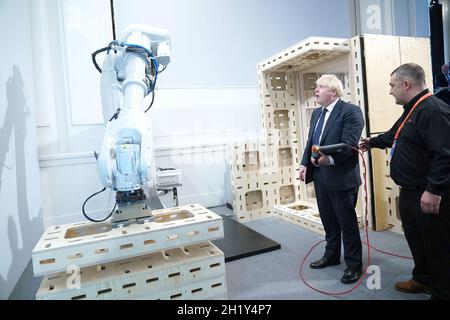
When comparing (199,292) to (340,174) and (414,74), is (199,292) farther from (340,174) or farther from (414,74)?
(414,74)

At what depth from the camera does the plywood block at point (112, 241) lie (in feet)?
5.36

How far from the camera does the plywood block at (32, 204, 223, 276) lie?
163cm

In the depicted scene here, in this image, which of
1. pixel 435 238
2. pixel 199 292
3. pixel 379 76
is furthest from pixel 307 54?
pixel 199 292

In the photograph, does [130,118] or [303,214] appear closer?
[130,118]

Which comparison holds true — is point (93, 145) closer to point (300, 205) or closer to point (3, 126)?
point (3, 126)

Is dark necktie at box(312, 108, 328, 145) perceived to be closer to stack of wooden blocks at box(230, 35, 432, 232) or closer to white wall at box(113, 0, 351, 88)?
stack of wooden blocks at box(230, 35, 432, 232)

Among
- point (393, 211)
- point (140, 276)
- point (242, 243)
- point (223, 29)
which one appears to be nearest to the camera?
point (140, 276)

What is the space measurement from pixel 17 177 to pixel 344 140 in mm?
2924

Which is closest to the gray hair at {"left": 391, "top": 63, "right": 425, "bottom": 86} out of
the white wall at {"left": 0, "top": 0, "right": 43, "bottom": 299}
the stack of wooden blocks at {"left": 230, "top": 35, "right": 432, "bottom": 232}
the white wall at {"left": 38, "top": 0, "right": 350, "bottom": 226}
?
the stack of wooden blocks at {"left": 230, "top": 35, "right": 432, "bottom": 232}

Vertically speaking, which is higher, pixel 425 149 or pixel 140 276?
pixel 425 149

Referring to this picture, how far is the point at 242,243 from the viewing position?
10.3 ft

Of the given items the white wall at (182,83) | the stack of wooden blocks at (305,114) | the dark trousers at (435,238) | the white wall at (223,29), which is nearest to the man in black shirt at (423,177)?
the dark trousers at (435,238)

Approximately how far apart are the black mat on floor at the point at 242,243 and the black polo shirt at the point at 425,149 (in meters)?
1.43

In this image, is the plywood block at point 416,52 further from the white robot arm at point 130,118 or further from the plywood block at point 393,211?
the white robot arm at point 130,118
